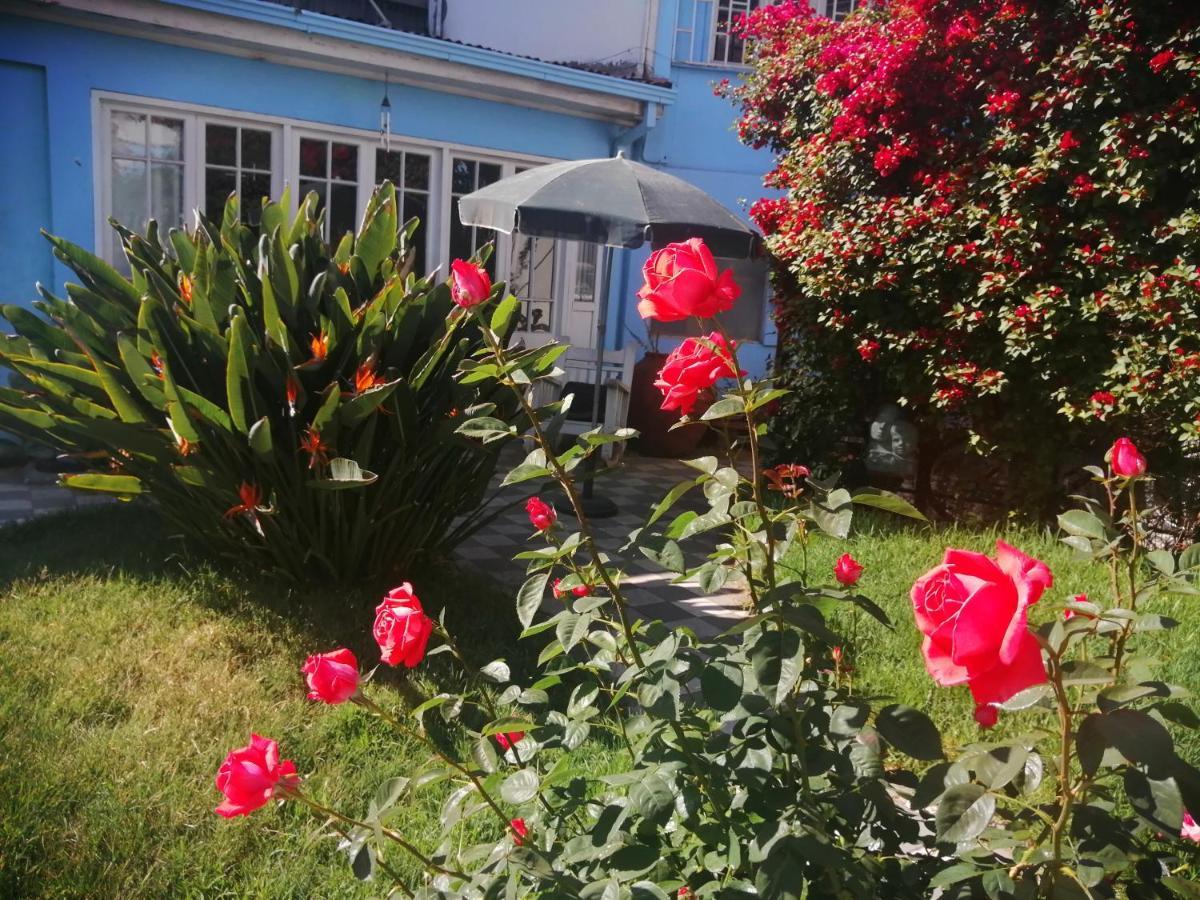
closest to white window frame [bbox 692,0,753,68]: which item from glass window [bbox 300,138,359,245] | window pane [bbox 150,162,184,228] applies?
glass window [bbox 300,138,359,245]

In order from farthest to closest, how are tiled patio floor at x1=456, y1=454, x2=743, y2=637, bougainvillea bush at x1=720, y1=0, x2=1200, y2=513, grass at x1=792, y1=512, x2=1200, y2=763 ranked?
bougainvillea bush at x1=720, y1=0, x2=1200, y2=513
tiled patio floor at x1=456, y1=454, x2=743, y2=637
grass at x1=792, y1=512, x2=1200, y2=763

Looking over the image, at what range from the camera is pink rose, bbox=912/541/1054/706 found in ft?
2.99

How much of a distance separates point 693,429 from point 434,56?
386 cm

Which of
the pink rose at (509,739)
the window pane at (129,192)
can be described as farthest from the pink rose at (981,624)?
the window pane at (129,192)

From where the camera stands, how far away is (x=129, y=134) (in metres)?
7.14

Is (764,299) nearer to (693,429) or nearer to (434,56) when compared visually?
(693,429)

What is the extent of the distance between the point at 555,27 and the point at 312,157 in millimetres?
3533

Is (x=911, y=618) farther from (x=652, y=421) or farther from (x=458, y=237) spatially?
(x=458, y=237)

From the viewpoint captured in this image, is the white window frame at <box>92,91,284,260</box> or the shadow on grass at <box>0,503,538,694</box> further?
the white window frame at <box>92,91,284,260</box>

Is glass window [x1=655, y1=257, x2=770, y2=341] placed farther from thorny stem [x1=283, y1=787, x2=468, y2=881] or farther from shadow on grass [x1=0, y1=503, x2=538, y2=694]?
thorny stem [x1=283, y1=787, x2=468, y2=881]

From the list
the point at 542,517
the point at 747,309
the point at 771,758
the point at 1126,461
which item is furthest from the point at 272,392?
the point at 747,309

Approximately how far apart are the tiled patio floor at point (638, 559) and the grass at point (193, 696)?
1.75ft

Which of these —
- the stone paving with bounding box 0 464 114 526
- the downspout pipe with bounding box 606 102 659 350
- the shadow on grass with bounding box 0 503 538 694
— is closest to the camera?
the shadow on grass with bounding box 0 503 538 694

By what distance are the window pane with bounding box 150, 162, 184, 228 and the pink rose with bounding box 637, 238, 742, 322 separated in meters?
6.97
